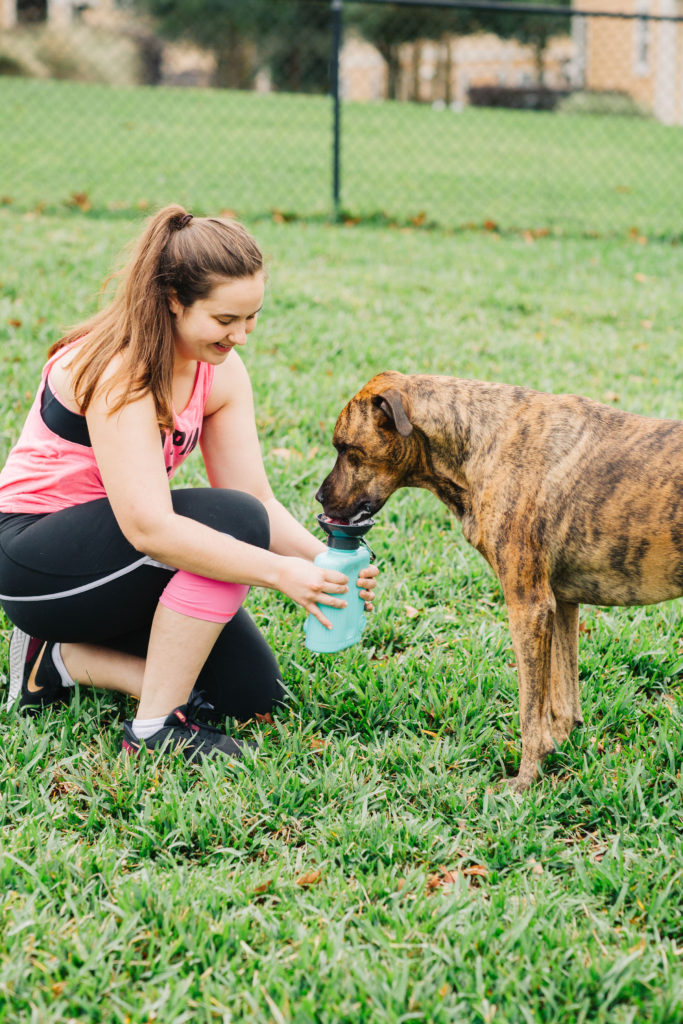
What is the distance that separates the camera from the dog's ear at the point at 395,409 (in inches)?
111

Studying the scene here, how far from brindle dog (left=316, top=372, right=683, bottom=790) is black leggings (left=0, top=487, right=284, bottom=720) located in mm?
443

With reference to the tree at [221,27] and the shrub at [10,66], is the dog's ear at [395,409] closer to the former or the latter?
the shrub at [10,66]

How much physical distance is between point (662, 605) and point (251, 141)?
15016 mm

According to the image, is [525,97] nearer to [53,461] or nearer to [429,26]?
[429,26]

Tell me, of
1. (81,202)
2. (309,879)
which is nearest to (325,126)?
(81,202)

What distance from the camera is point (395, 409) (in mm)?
2842

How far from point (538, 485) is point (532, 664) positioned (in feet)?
1.70

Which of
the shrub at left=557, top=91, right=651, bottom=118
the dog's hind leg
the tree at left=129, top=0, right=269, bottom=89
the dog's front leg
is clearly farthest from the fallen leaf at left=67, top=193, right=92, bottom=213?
the tree at left=129, top=0, right=269, bottom=89

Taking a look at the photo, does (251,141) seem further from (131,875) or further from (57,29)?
(131,875)

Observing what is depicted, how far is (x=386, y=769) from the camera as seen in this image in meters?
2.96

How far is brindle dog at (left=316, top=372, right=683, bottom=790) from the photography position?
2.75m

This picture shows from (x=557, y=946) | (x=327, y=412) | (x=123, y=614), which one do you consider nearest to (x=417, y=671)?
(x=123, y=614)

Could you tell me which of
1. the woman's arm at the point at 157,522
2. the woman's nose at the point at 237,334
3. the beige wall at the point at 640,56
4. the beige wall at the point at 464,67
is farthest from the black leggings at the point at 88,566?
the beige wall at the point at 464,67

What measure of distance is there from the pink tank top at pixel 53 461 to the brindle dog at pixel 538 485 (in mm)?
513
